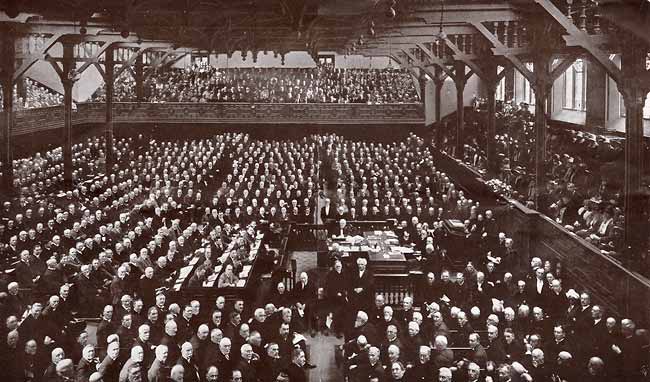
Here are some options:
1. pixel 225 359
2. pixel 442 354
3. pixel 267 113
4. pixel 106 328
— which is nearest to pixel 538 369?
pixel 442 354

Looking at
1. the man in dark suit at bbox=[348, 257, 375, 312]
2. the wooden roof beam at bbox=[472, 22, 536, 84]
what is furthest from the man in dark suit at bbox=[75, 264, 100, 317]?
the wooden roof beam at bbox=[472, 22, 536, 84]

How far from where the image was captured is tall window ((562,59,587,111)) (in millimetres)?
24016

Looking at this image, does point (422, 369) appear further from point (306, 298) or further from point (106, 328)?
point (106, 328)

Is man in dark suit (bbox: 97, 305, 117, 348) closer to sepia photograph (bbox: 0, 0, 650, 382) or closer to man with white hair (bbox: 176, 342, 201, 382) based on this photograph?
sepia photograph (bbox: 0, 0, 650, 382)

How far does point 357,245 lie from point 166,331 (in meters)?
7.11

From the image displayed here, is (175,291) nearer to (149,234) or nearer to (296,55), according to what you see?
(149,234)

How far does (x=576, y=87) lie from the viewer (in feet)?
82.5

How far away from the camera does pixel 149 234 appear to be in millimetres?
16891

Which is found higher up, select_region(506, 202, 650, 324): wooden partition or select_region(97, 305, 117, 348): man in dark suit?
select_region(506, 202, 650, 324): wooden partition

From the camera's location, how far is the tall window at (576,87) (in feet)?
78.8

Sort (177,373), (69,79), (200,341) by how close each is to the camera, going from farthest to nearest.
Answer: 1. (69,79)
2. (200,341)
3. (177,373)

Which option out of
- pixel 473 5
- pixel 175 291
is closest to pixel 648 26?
pixel 473 5

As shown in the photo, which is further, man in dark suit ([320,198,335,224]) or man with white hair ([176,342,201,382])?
man in dark suit ([320,198,335,224])

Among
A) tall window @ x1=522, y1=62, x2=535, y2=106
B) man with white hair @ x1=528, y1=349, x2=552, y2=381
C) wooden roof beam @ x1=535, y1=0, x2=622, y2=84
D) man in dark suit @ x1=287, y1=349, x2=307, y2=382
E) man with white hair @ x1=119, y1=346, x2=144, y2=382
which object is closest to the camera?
man with white hair @ x1=119, y1=346, x2=144, y2=382
